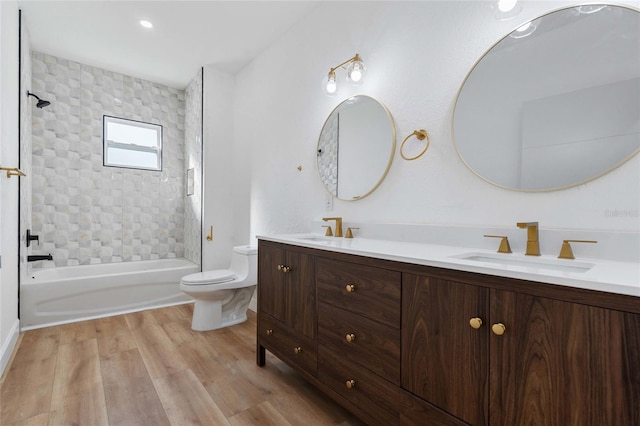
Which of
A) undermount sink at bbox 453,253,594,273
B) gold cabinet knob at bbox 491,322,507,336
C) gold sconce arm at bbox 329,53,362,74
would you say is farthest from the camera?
gold sconce arm at bbox 329,53,362,74

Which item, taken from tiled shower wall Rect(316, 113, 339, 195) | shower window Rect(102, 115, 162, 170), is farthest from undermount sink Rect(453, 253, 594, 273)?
shower window Rect(102, 115, 162, 170)

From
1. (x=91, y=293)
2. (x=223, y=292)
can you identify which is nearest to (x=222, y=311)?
(x=223, y=292)

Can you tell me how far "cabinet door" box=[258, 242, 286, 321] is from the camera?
1803mm

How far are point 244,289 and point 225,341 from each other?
0.54 metres

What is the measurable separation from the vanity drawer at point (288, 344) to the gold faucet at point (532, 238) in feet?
3.51

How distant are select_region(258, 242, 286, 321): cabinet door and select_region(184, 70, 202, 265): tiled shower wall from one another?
1866 mm

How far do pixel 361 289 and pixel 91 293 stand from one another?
2995mm

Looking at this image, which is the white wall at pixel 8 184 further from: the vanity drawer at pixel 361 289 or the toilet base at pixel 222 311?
the vanity drawer at pixel 361 289

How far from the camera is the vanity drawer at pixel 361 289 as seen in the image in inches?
45.4

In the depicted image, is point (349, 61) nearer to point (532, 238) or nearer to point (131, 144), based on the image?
point (532, 238)

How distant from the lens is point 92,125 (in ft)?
11.8

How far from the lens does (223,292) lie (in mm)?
2662

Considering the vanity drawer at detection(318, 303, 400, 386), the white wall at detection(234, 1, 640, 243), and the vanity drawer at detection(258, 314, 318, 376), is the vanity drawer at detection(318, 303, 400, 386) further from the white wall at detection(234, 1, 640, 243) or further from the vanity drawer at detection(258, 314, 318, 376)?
the white wall at detection(234, 1, 640, 243)

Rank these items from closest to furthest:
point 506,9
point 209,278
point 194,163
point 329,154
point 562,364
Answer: point 562,364 < point 506,9 < point 329,154 < point 209,278 < point 194,163
